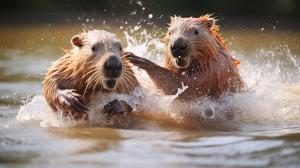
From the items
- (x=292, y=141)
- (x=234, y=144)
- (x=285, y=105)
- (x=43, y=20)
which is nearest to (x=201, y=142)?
(x=234, y=144)

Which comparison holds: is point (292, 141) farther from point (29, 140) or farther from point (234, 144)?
point (29, 140)

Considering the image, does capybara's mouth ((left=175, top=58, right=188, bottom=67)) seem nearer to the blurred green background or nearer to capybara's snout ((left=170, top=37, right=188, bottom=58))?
capybara's snout ((left=170, top=37, right=188, bottom=58))

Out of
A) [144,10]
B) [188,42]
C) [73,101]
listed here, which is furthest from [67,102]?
[144,10]

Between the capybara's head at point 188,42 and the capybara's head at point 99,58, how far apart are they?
640 mm

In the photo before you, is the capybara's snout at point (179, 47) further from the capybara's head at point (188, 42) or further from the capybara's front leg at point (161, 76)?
the capybara's front leg at point (161, 76)

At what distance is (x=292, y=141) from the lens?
244 inches

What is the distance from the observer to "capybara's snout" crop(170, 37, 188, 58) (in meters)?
7.21

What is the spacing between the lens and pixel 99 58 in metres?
6.67

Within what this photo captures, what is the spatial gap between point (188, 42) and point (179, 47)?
0.12 metres

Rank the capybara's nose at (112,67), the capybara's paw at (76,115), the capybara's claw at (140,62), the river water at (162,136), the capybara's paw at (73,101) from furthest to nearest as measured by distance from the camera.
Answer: the capybara's claw at (140,62) → the capybara's paw at (76,115) → the capybara's paw at (73,101) → the capybara's nose at (112,67) → the river water at (162,136)

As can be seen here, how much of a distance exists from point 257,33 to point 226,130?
346 inches

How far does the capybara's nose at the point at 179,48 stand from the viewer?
7.21 m

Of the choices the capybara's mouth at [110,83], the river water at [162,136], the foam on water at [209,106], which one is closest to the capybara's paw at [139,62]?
the foam on water at [209,106]

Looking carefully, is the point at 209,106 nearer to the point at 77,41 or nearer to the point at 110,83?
the point at 110,83
